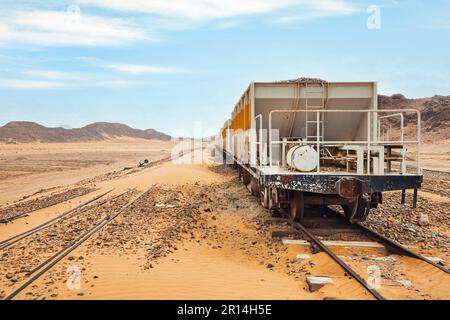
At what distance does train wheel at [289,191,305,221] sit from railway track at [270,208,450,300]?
15cm

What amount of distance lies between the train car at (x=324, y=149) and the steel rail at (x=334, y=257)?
1.21 feet

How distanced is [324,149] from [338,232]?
93.6 inches

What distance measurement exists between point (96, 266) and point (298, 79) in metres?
6.33

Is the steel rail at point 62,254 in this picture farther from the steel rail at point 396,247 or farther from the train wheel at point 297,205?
the steel rail at point 396,247

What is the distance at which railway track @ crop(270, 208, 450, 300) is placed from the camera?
20.3 feet

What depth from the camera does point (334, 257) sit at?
669cm

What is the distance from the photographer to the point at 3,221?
1061 cm

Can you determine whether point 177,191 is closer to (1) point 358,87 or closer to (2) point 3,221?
(2) point 3,221

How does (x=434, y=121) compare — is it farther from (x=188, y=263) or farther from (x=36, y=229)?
(x=188, y=263)

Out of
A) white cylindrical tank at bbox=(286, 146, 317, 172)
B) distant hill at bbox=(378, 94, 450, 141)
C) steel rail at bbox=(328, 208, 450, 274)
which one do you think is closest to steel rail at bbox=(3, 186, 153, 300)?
white cylindrical tank at bbox=(286, 146, 317, 172)

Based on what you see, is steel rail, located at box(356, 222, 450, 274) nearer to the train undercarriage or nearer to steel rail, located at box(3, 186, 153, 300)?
the train undercarriage

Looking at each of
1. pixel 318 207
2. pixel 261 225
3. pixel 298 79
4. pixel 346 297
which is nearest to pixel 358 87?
pixel 298 79

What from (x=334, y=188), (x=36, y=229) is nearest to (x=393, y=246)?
(x=334, y=188)

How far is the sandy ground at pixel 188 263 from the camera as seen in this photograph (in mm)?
5605
